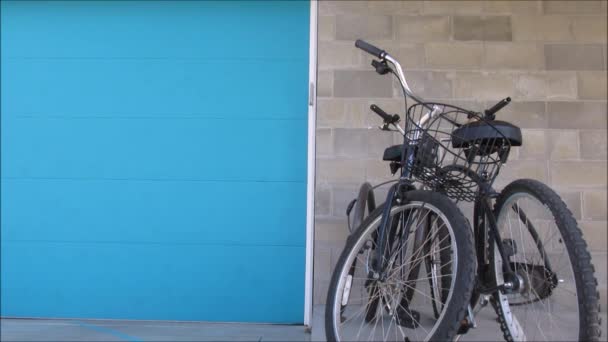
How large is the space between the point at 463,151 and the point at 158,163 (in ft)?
5.97

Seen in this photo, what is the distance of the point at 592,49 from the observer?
244 cm

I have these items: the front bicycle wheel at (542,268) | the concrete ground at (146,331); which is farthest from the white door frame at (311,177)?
the front bicycle wheel at (542,268)

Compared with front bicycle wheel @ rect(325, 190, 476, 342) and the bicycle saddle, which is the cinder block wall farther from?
the bicycle saddle

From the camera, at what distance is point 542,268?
4.32 feet

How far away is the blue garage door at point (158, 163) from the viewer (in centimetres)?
254

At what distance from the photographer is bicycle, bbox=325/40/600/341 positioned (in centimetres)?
122

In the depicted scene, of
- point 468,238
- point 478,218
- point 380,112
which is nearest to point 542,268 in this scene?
point 478,218

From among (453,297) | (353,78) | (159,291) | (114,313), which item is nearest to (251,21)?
(353,78)

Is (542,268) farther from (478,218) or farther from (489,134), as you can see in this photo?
(489,134)

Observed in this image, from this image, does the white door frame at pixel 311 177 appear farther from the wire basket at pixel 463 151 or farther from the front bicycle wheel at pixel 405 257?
the wire basket at pixel 463 151

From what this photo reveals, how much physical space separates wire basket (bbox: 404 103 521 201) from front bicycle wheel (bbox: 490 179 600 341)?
0.10 m

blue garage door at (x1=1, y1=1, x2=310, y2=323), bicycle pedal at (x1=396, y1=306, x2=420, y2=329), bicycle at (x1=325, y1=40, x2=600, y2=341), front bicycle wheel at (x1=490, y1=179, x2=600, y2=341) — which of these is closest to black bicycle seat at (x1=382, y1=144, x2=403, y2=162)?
bicycle at (x1=325, y1=40, x2=600, y2=341)

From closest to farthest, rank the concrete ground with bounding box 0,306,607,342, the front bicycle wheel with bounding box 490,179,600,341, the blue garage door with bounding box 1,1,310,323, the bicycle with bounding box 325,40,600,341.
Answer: the front bicycle wheel with bounding box 490,179,600,341 → the bicycle with bounding box 325,40,600,341 → the concrete ground with bounding box 0,306,607,342 → the blue garage door with bounding box 1,1,310,323

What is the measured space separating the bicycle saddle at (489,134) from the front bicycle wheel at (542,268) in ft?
0.44
